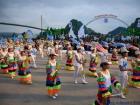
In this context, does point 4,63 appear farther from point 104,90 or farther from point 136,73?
point 104,90

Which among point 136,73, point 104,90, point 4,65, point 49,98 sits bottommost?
point 49,98

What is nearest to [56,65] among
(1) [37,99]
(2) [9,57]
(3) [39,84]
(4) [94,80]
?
(1) [37,99]

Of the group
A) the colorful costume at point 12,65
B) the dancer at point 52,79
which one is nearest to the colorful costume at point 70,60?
the colorful costume at point 12,65

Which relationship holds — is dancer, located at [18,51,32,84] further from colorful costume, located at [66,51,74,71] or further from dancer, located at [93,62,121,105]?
dancer, located at [93,62,121,105]

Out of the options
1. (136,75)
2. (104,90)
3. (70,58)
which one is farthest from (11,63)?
(104,90)

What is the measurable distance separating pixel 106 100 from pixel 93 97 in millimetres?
3255

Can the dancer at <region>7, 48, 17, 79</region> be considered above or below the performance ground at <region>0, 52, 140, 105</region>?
above

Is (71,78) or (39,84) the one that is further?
(71,78)

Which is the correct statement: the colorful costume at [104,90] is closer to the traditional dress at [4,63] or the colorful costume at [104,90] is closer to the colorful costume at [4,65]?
the traditional dress at [4,63]

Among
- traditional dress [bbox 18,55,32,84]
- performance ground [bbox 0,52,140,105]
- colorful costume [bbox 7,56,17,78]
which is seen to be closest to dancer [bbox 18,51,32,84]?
traditional dress [bbox 18,55,32,84]

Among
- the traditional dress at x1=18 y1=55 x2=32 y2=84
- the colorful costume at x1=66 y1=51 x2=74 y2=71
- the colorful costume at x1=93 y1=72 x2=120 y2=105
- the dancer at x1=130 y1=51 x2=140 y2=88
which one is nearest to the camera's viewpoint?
the colorful costume at x1=93 y1=72 x2=120 y2=105

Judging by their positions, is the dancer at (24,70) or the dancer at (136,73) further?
the dancer at (24,70)

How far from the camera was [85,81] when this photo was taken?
15156mm

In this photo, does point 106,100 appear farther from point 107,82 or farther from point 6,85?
point 6,85
